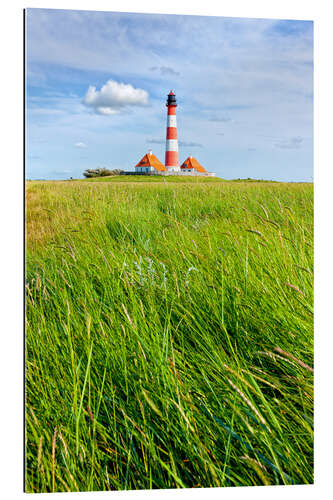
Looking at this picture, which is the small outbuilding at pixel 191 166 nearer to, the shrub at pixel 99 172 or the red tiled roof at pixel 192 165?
the red tiled roof at pixel 192 165

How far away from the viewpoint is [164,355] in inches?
56.2

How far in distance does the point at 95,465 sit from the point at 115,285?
2.31ft

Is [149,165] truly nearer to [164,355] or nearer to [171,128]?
[171,128]

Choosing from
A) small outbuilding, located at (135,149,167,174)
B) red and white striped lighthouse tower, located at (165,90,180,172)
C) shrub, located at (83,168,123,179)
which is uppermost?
red and white striped lighthouse tower, located at (165,90,180,172)

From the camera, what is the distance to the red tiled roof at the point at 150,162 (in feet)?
7.00

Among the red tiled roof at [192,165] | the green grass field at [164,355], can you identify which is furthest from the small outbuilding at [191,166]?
the green grass field at [164,355]

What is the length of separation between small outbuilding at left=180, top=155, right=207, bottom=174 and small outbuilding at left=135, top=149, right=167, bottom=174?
0.43 feet

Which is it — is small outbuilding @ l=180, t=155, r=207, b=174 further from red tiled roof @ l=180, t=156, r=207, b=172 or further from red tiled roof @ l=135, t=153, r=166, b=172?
red tiled roof @ l=135, t=153, r=166, b=172

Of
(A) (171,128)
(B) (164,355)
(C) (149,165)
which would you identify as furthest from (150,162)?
(B) (164,355)

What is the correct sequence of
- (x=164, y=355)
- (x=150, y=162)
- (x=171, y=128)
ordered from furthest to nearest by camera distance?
(x=150, y=162), (x=171, y=128), (x=164, y=355)

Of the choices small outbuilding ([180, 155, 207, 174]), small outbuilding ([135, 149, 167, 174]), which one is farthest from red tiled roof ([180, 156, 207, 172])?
small outbuilding ([135, 149, 167, 174])

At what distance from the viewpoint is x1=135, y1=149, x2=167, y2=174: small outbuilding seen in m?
2.14

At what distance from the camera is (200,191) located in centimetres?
274

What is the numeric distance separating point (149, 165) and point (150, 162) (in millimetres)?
30
